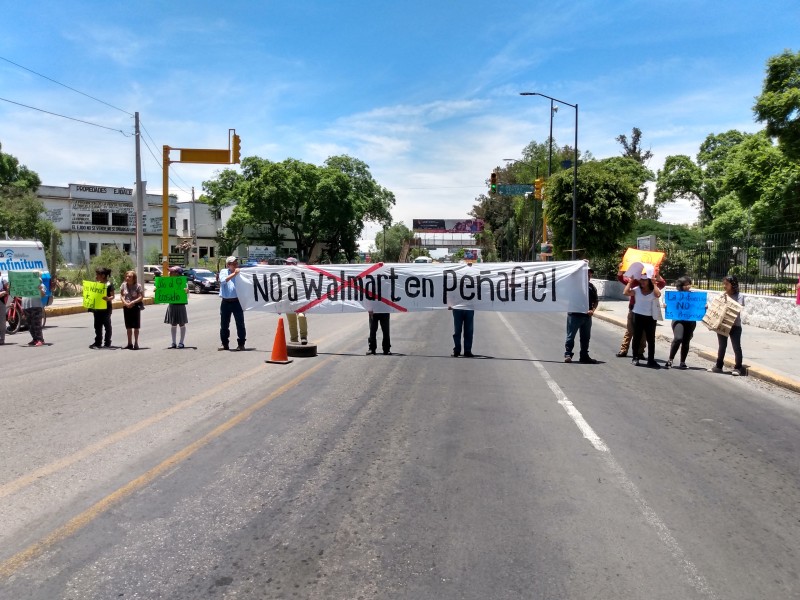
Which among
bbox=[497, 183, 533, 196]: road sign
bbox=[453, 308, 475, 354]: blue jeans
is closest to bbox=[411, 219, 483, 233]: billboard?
bbox=[497, 183, 533, 196]: road sign

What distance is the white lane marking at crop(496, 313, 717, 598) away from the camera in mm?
3838

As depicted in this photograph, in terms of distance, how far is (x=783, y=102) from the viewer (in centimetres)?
3356

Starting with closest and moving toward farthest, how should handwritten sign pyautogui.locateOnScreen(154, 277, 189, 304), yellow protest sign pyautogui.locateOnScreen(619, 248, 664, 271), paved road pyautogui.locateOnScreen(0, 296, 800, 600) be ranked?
paved road pyautogui.locateOnScreen(0, 296, 800, 600) → yellow protest sign pyautogui.locateOnScreen(619, 248, 664, 271) → handwritten sign pyautogui.locateOnScreen(154, 277, 189, 304)

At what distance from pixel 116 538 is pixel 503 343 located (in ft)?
38.8

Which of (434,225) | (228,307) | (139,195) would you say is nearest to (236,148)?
(139,195)

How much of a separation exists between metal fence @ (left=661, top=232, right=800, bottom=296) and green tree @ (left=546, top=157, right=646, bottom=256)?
16.0 meters

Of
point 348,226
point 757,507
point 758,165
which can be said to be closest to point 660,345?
point 757,507

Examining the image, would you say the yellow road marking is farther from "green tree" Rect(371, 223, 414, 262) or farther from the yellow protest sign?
"green tree" Rect(371, 223, 414, 262)

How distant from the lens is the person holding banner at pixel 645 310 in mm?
11898

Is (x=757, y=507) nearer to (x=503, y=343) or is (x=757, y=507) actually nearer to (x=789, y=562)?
(x=789, y=562)

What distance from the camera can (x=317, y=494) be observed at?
200 inches

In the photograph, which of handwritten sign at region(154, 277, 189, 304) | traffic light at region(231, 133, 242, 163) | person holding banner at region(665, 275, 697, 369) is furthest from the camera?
traffic light at region(231, 133, 242, 163)

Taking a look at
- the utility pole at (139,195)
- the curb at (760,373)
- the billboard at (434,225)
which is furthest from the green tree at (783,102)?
the billboard at (434,225)

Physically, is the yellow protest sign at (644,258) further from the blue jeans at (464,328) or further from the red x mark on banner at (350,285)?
the red x mark on banner at (350,285)
